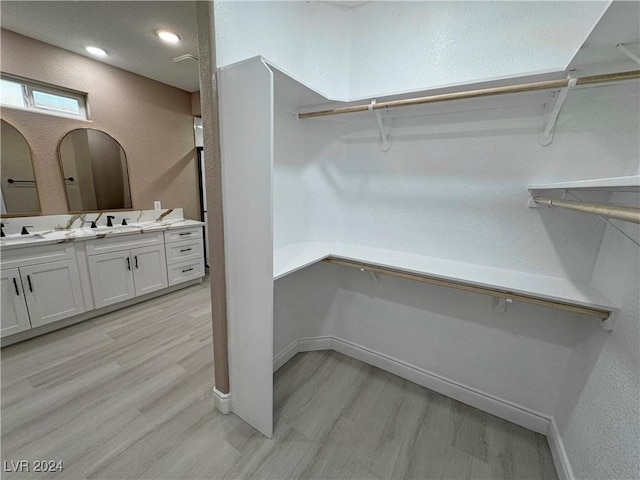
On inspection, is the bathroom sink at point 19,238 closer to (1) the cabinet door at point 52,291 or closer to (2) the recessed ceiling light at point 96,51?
(1) the cabinet door at point 52,291

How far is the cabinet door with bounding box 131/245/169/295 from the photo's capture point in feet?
9.46

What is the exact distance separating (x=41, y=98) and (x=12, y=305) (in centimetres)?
195

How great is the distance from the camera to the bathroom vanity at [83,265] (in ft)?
6.97

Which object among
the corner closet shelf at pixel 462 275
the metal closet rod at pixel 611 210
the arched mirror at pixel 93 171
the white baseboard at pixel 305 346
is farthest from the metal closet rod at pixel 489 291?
the arched mirror at pixel 93 171

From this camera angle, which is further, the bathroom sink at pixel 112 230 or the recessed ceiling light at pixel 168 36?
the bathroom sink at pixel 112 230

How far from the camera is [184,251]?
337cm

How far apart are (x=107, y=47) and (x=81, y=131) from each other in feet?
2.93

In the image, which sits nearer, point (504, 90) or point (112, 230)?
point (504, 90)

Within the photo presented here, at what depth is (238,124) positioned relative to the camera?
4.00 ft

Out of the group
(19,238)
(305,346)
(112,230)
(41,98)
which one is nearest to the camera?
(305,346)

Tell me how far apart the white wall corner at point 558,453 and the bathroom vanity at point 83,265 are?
11.9 feet

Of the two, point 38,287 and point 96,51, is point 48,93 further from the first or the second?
point 38,287

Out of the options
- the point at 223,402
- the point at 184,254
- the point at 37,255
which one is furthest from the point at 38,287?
the point at 223,402

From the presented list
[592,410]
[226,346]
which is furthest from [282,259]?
[592,410]
